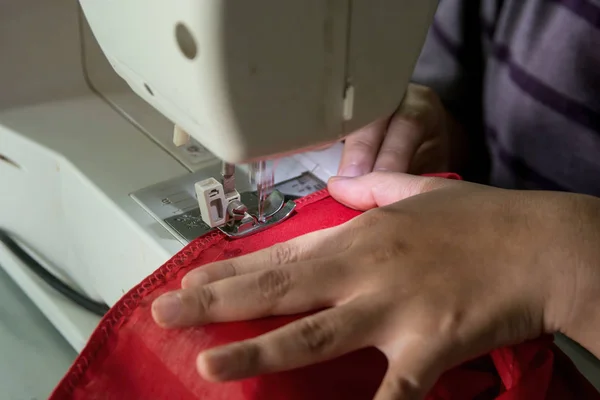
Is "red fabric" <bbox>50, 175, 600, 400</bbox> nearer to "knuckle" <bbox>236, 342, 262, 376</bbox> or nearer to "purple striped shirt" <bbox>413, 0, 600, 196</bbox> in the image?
"knuckle" <bbox>236, 342, 262, 376</bbox>

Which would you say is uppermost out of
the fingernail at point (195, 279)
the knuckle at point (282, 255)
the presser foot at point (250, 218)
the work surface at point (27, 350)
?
the knuckle at point (282, 255)

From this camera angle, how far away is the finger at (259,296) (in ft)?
1.36

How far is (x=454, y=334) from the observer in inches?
16.2

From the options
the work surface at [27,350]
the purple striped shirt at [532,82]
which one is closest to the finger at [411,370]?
the work surface at [27,350]

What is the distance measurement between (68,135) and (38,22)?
0.13 metres

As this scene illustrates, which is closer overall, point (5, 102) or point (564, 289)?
point (564, 289)

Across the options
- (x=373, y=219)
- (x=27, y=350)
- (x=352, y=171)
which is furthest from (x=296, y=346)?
(x=27, y=350)

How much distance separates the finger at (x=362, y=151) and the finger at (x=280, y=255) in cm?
15

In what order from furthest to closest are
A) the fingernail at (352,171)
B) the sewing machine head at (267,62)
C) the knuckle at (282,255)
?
the fingernail at (352,171) → the knuckle at (282,255) → the sewing machine head at (267,62)

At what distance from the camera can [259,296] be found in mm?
427

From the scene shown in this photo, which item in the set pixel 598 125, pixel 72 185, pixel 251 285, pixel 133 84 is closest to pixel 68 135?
pixel 72 185

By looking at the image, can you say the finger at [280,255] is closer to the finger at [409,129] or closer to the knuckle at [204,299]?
the knuckle at [204,299]

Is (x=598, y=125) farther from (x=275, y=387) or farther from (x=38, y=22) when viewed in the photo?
(x=38, y=22)

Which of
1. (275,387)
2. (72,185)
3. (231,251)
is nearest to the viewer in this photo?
(275,387)
